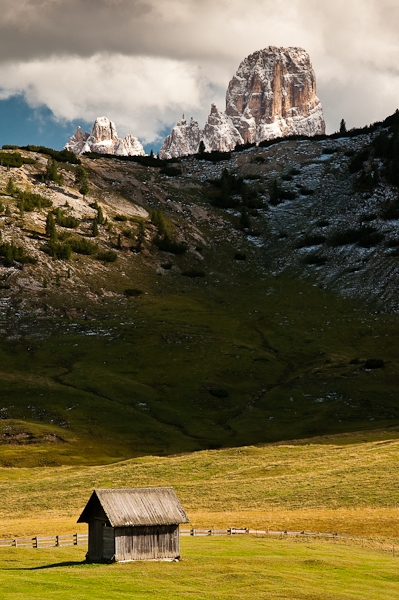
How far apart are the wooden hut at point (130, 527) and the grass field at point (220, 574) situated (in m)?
1.23

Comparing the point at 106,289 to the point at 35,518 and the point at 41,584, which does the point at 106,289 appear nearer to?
the point at 35,518

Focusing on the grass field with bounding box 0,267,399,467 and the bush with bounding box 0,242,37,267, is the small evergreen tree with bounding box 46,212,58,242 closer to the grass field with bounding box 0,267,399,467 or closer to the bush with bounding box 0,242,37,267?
the bush with bounding box 0,242,37,267

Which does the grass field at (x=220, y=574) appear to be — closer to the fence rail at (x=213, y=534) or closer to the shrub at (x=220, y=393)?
the fence rail at (x=213, y=534)

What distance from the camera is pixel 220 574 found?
44.5 meters

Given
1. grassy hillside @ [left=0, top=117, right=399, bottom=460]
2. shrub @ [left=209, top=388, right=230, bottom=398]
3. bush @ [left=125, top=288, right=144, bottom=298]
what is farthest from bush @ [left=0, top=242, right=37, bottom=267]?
shrub @ [left=209, top=388, right=230, bottom=398]

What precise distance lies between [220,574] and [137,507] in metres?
8.61

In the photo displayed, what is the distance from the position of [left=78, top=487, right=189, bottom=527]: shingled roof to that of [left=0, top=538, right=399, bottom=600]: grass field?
2611mm

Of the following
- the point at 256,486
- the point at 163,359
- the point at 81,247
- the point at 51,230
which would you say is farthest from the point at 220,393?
the point at 51,230

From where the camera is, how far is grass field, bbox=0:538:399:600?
3991 cm

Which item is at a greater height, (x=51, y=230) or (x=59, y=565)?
(x=51, y=230)

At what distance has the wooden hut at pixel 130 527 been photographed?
4931cm

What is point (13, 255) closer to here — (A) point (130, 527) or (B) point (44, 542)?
(B) point (44, 542)

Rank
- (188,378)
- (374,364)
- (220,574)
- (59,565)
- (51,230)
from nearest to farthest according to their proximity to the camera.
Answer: (220,574), (59,565), (188,378), (374,364), (51,230)

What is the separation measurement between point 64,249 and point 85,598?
518 ft
